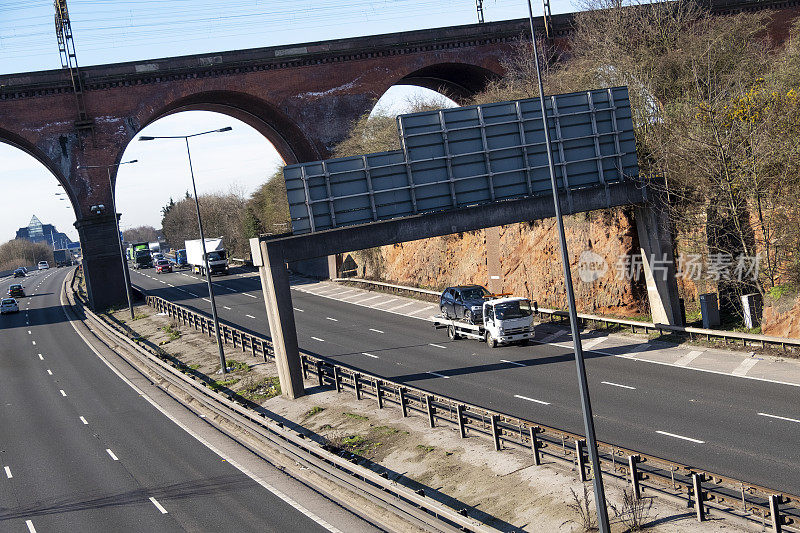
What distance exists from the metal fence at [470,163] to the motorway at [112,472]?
9457 mm

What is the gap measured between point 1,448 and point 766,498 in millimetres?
23188

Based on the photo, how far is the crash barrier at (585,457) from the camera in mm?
13008

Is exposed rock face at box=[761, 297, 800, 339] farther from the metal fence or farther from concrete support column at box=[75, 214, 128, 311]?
concrete support column at box=[75, 214, 128, 311]

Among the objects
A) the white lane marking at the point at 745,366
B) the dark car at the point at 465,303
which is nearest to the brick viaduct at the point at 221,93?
the dark car at the point at 465,303

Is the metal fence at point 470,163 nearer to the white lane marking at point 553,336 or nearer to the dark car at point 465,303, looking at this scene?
the dark car at point 465,303

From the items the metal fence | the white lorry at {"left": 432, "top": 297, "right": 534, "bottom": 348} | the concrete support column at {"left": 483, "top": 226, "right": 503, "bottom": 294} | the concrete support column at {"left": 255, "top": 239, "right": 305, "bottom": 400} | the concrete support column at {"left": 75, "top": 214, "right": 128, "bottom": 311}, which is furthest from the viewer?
the concrete support column at {"left": 75, "top": 214, "right": 128, "bottom": 311}

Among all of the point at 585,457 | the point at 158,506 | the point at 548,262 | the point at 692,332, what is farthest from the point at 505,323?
the point at 158,506

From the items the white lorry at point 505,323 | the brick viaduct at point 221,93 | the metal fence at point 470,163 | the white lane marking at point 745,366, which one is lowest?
the white lane marking at point 745,366

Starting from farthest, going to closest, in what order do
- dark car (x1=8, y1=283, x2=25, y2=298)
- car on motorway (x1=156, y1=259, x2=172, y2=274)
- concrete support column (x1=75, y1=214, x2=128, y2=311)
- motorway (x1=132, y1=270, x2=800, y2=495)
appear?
car on motorway (x1=156, y1=259, x2=172, y2=274) → dark car (x1=8, y1=283, x2=25, y2=298) → concrete support column (x1=75, y1=214, x2=128, y2=311) → motorway (x1=132, y1=270, x2=800, y2=495)

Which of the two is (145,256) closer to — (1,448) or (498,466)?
(1,448)

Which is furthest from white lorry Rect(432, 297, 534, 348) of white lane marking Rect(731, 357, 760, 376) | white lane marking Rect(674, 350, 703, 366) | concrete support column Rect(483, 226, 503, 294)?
concrete support column Rect(483, 226, 503, 294)

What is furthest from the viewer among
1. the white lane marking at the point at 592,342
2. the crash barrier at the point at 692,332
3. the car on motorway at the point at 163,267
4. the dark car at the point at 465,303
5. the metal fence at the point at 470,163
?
the car on motorway at the point at 163,267

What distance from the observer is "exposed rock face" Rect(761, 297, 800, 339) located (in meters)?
27.0

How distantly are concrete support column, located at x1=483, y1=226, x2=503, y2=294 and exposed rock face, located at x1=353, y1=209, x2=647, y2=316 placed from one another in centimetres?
40
